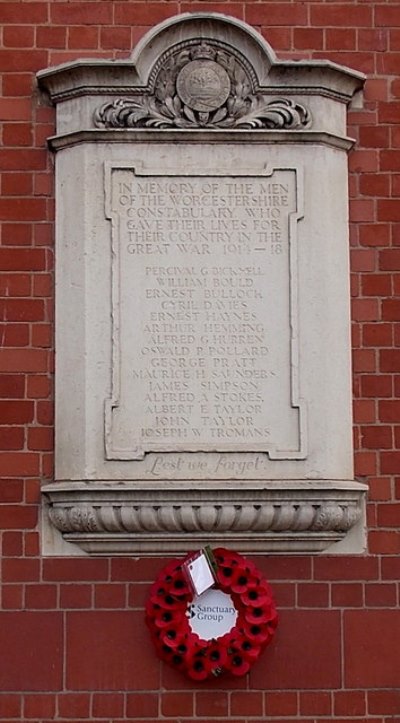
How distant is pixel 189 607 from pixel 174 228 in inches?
67.4

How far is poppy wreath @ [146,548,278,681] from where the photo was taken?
7.40 m

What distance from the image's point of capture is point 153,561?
7.59m

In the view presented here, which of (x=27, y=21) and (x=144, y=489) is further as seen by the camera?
(x=27, y=21)

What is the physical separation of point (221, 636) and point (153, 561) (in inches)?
17.9

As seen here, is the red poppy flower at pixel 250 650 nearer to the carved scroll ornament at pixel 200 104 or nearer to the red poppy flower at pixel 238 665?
the red poppy flower at pixel 238 665

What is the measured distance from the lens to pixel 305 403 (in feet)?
25.0

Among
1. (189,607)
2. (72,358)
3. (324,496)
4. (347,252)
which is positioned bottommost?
(189,607)

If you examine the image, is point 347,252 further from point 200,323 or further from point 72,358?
point 72,358

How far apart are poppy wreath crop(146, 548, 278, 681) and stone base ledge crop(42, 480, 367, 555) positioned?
13 cm

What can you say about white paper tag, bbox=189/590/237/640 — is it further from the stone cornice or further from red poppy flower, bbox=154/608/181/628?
the stone cornice

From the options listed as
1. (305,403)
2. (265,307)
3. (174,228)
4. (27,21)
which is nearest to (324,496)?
(305,403)

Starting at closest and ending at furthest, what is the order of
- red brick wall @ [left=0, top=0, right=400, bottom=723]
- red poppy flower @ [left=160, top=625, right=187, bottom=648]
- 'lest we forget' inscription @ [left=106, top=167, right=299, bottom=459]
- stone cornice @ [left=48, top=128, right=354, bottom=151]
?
1. red poppy flower @ [left=160, top=625, right=187, bottom=648]
2. red brick wall @ [left=0, top=0, right=400, bottom=723]
3. 'lest we forget' inscription @ [left=106, top=167, right=299, bottom=459]
4. stone cornice @ [left=48, top=128, right=354, bottom=151]

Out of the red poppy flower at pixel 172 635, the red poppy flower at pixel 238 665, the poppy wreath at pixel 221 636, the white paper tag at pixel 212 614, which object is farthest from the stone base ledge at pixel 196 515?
the red poppy flower at pixel 238 665

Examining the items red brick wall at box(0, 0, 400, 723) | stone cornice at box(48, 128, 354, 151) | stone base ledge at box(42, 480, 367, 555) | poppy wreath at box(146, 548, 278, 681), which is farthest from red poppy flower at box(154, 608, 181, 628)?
stone cornice at box(48, 128, 354, 151)
